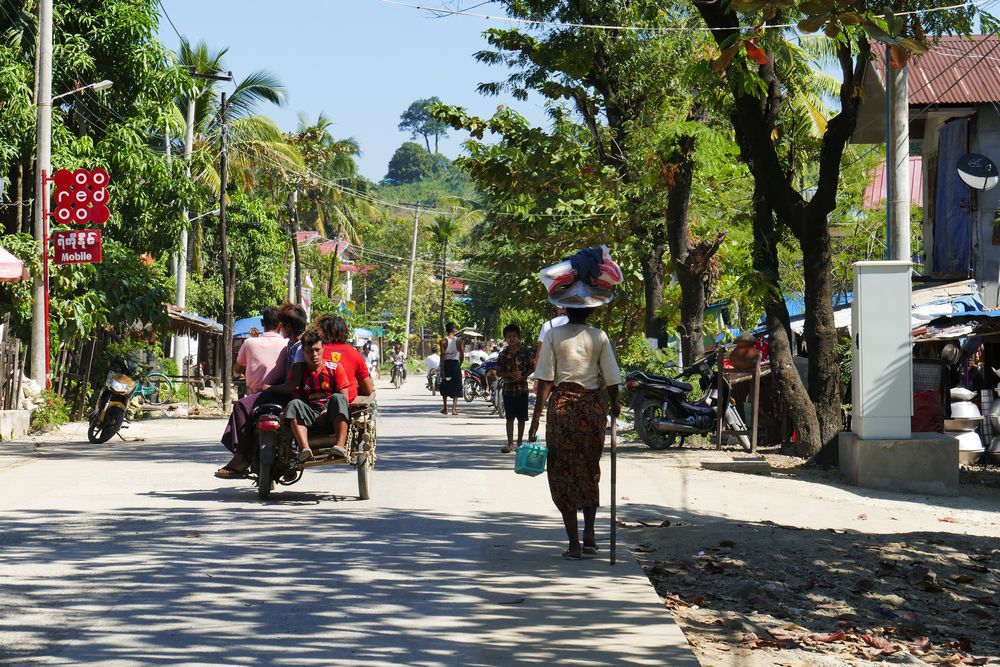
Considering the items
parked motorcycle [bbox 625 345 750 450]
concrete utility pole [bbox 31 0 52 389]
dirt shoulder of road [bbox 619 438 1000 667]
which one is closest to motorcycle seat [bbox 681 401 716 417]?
parked motorcycle [bbox 625 345 750 450]

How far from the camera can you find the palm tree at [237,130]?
144ft

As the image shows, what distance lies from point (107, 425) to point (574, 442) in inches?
519

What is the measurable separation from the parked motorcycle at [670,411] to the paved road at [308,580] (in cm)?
547

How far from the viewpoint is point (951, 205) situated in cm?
2411

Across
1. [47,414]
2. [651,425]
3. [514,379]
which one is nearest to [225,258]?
[47,414]

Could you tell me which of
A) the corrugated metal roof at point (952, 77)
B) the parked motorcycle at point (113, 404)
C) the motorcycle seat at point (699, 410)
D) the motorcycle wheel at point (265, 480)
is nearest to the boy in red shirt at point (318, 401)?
the motorcycle wheel at point (265, 480)

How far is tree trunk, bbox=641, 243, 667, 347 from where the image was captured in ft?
Answer: 83.5

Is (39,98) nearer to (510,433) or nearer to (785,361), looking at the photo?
(510,433)

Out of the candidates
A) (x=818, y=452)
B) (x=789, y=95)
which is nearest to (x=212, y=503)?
(x=818, y=452)

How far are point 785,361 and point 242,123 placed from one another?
35.1 m

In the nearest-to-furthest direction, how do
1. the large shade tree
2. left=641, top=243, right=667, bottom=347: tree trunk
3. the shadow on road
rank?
the shadow on road
the large shade tree
left=641, top=243, right=667, bottom=347: tree trunk

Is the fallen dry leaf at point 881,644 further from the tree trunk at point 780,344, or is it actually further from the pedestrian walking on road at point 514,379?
the pedestrian walking on road at point 514,379

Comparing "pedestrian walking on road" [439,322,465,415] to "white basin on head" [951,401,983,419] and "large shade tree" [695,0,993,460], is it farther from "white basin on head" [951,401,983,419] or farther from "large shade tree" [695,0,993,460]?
"white basin on head" [951,401,983,419]

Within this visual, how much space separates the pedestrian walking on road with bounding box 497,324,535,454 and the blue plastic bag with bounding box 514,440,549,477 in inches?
345
